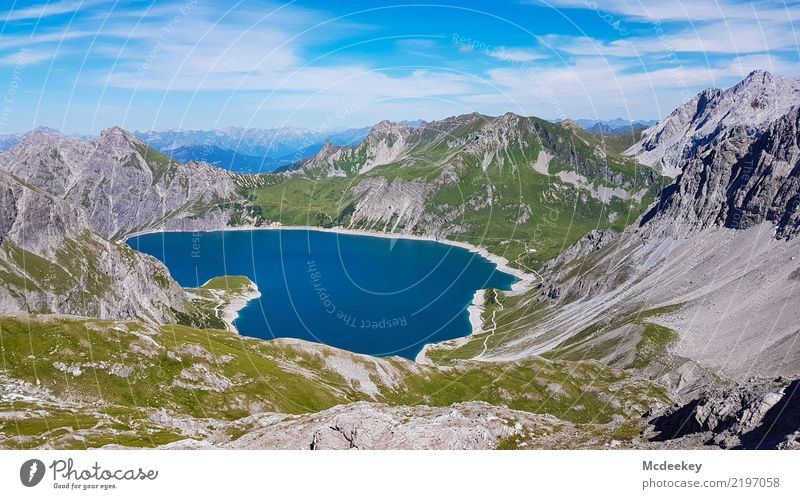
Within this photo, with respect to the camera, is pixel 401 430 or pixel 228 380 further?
pixel 228 380

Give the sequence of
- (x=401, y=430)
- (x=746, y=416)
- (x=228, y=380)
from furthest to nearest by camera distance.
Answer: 1. (x=228, y=380)
2. (x=746, y=416)
3. (x=401, y=430)

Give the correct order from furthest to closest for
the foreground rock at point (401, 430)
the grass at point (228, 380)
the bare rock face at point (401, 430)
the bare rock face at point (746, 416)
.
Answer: the grass at point (228, 380)
the foreground rock at point (401, 430)
the bare rock face at point (401, 430)
the bare rock face at point (746, 416)

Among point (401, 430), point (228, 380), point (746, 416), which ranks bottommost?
point (228, 380)

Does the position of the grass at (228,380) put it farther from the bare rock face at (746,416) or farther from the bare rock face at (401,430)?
the bare rock face at (746,416)

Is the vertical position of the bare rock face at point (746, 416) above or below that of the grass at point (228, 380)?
above

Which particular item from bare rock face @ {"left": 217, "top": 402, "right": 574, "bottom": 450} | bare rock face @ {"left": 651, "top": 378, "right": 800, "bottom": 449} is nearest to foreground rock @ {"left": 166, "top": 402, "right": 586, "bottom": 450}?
bare rock face @ {"left": 217, "top": 402, "right": 574, "bottom": 450}

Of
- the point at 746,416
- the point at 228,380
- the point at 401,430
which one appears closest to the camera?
the point at 401,430

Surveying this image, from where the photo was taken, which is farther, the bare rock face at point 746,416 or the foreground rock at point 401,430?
the foreground rock at point 401,430

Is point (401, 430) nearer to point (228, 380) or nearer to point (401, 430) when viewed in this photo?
point (401, 430)

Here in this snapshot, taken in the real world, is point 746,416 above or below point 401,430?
below

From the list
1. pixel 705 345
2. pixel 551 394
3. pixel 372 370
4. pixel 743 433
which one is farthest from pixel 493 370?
pixel 743 433

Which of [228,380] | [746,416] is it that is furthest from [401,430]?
[228,380]

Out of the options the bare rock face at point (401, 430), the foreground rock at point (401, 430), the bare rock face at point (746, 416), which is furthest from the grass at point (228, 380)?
the bare rock face at point (746, 416)
